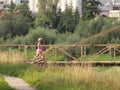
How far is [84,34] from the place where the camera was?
160 ft

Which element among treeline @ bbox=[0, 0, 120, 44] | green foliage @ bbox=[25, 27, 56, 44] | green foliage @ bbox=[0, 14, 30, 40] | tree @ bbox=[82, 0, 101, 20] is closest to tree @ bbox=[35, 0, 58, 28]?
treeline @ bbox=[0, 0, 120, 44]

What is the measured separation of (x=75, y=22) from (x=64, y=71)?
63810 millimetres

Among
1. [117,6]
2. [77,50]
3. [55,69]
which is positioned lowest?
[117,6]

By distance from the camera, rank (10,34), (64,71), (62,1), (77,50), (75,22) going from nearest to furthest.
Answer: (64,71) → (77,50) → (10,34) → (75,22) → (62,1)

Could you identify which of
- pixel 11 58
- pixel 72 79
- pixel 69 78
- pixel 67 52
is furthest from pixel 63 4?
pixel 72 79

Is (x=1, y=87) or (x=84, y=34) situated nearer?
(x=1, y=87)

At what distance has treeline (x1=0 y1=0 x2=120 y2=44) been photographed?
48.1 metres

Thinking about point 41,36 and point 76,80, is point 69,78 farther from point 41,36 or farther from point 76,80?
point 41,36

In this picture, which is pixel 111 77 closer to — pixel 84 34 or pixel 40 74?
pixel 40 74

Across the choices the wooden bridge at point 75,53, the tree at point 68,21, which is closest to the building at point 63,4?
the tree at point 68,21

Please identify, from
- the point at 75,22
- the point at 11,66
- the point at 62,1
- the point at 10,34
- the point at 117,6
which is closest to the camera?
the point at 11,66

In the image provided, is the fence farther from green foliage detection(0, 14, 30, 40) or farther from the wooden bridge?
green foliage detection(0, 14, 30, 40)

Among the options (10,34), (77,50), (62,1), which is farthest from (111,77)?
(62,1)

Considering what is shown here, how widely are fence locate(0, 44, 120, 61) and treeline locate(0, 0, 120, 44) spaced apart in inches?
220
